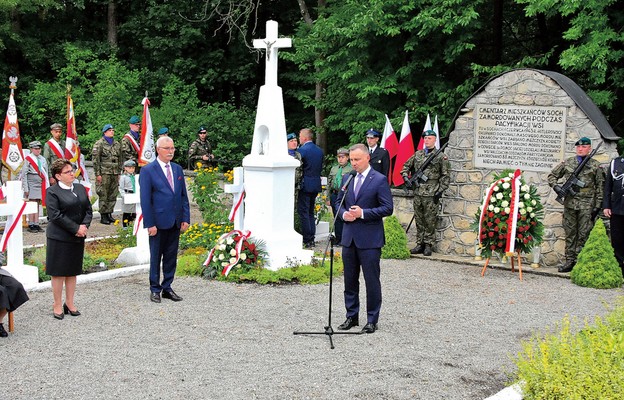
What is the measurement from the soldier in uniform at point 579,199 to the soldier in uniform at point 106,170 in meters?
8.51

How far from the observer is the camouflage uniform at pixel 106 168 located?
50.8 ft

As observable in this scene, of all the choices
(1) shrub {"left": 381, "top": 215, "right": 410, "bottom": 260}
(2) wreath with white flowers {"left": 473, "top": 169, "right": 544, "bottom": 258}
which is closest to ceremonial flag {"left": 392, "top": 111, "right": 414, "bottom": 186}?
(1) shrub {"left": 381, "top": 215, "right": 410, "bottom": 260}

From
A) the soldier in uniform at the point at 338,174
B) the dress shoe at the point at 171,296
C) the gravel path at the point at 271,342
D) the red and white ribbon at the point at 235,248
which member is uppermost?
the soldier in uniform at the point at 338,174

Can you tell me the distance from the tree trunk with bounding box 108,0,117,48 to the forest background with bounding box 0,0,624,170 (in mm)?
49

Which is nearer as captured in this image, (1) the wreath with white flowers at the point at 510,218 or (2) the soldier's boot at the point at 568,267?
(1) the wreath with white flowers at the point at 510,218

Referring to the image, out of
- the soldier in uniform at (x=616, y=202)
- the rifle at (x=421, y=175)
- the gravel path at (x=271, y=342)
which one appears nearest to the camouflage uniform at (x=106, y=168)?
the gravel path at (x=271, y=342)

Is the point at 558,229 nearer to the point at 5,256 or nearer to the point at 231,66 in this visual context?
the point at 5,256

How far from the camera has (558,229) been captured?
11.6 metres

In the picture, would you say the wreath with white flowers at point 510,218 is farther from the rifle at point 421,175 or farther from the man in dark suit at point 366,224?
the man in dark suit at point 366,224

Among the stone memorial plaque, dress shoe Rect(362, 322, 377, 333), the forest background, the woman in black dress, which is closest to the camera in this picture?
dress shoe Rect(362, 322, 377, 333)

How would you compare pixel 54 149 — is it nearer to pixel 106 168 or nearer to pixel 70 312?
pixel 106 168

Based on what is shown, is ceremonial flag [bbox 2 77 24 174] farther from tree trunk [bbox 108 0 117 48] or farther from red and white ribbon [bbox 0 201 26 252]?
tree trunk [bbox 108 0 117 48]

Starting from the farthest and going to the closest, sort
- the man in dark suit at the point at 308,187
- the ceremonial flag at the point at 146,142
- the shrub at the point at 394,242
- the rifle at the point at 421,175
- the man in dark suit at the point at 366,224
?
1. the ceremonial flag at the point at 146,142
2. the man in dark suit at the point at 308,187
3. the rifle at the point at 421,175
4. the shrub at the point at 394,242
5. the man in dark suit at the point at 366,224

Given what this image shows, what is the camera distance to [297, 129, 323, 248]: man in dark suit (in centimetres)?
1296
